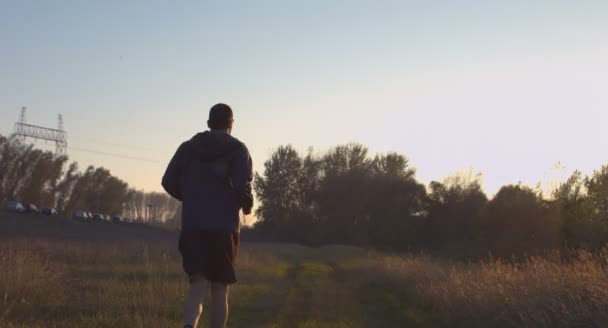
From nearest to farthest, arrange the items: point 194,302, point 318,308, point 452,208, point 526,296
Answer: point 194,302, point 526,296, point 318,308, point 452,208

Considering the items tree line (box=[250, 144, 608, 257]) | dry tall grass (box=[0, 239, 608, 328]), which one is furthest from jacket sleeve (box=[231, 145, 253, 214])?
tree line (box=[250, 144, 608, 257])

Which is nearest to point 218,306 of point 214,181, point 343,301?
point 214,181

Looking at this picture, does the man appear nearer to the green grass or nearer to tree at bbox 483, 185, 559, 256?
the green grass

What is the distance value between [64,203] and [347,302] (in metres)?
108

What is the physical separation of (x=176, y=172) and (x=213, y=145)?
1.63ft

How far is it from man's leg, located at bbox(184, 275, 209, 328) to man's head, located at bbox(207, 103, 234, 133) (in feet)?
5.04

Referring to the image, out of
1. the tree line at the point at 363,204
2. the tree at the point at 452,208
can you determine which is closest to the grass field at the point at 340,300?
the tree line at the point at 363,204

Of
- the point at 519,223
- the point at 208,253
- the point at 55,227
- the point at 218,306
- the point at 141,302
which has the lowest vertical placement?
the point at 141,302

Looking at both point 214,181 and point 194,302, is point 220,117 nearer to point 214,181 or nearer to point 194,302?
point 214,181

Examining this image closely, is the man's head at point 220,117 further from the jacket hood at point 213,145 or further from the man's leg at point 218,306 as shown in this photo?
the man's leg at point 218,306

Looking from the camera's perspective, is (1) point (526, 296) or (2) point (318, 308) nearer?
(1) point (526, 296)

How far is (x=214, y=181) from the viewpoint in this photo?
6.45m

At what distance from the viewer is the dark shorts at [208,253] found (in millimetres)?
6363

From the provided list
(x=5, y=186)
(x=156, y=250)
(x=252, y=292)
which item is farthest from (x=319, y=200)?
(x=252, y=292)
